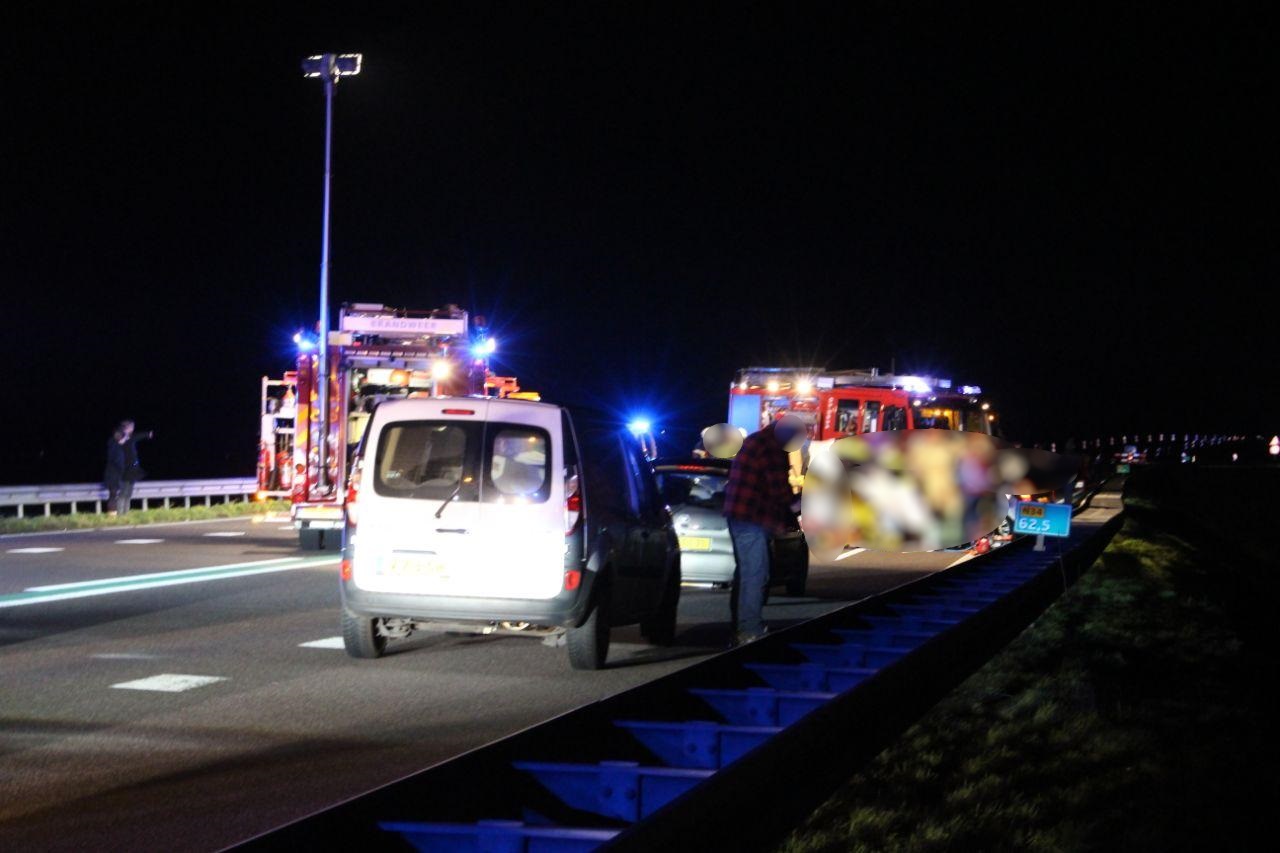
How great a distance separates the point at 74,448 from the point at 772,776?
312 ft

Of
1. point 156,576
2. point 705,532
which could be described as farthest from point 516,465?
point 156,576

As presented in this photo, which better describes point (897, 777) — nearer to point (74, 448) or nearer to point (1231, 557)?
point (1231, 557)

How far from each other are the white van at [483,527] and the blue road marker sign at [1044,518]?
4.60 meters

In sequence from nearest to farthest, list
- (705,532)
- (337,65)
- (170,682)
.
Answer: (170,682)
(705,532)
(337,65)

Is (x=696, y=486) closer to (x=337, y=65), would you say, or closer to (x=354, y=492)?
(x=354, y=492)

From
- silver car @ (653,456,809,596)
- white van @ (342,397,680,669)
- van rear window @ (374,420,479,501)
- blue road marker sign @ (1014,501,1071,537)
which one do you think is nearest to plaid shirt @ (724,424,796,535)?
white van @ (342,397,680,669)

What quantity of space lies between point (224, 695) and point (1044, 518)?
24.6 feet

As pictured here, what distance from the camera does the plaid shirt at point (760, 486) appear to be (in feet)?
42.0

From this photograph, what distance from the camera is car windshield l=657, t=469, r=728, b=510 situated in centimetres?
1673

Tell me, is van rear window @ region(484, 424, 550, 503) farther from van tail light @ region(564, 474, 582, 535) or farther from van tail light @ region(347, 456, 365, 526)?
van tail light @ region(347, 456, 365, 526)

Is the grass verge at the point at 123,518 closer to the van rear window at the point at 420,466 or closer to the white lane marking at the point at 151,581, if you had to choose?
the white lane marking at the point at 151,581

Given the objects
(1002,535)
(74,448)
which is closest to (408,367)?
(1002,535)

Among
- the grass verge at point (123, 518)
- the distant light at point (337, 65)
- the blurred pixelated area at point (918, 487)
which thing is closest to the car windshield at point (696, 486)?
the blurred pixelated area at point (918, 487)

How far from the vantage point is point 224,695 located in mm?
10344
